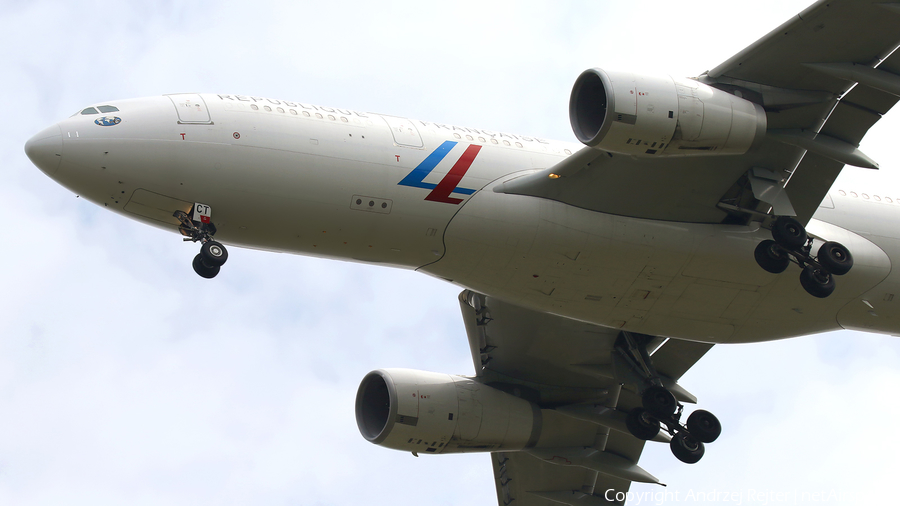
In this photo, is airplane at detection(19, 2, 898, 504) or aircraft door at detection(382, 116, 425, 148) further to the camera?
aircraft door at detection(382, 116, 425, 148)

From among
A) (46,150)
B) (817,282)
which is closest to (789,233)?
(817,282)

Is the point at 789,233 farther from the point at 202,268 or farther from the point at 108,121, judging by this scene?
the point at 108,121

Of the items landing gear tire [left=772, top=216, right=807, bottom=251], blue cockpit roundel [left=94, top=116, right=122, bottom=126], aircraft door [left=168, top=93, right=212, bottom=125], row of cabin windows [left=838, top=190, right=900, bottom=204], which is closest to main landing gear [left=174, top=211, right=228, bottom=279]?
aircraft door [left=168, top=93, right=212, bottom=125]

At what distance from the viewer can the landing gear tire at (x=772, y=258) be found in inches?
704

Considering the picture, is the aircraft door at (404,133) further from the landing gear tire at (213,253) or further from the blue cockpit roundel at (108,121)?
the blue cockpit roundel at (108,121)

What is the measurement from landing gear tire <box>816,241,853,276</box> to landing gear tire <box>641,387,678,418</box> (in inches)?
182

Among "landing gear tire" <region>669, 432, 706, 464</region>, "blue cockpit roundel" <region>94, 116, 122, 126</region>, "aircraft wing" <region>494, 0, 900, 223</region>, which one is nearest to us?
"blue cockpit roundel" <region>94, 116, 122, 126</region>

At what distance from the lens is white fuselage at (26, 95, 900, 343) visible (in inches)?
642

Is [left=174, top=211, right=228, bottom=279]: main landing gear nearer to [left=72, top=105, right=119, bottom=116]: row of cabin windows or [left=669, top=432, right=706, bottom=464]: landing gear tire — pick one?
[left=72, top=105, right=119, bottom=116]: row of cabin windows

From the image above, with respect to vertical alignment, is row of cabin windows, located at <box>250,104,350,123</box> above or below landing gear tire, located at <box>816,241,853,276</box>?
below

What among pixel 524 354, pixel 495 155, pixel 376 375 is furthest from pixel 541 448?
pixel 495 155

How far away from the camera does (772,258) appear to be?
58.7ft

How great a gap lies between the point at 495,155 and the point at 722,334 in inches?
247

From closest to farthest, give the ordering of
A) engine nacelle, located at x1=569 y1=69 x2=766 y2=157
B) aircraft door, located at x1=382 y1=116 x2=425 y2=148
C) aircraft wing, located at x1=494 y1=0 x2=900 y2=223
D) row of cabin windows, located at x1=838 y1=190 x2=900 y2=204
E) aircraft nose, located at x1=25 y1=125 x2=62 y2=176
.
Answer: engine nacelle, located at x1=569 y1=69 x2=766 y2=157
aircraft nose, located at x1=25 y1=125 x2=62 y2=176
aircraft wing, located at x1=494 y1=0 x2=900 y2=223
aircraft door, located at x1=382 y1=116 x2=425 y2=148
row of cabin windows, located at x1=838 y1=190 x2=900 y2=204
